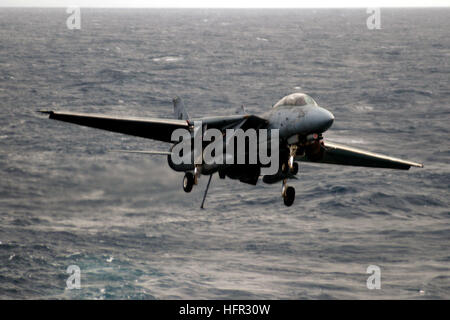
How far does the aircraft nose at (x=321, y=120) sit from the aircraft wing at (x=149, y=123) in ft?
11.5

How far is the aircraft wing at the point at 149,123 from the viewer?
34.6m

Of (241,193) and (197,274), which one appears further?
(241,193)

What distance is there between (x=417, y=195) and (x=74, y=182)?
71670 mm

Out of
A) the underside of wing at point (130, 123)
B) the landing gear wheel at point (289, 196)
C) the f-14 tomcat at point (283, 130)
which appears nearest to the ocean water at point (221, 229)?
the underside of wing at point (130, 123)

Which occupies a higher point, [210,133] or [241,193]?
[210,133]

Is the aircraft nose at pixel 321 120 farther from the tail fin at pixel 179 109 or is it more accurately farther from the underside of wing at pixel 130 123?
the tail fin at pixel 179 109

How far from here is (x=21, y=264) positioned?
402 feet

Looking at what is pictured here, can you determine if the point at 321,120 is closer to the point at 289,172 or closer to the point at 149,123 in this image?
the point at 289,172

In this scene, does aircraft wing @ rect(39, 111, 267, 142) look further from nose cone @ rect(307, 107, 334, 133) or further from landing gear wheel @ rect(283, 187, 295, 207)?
landing gear wheel @ rect(283, 187, 295, 207)
